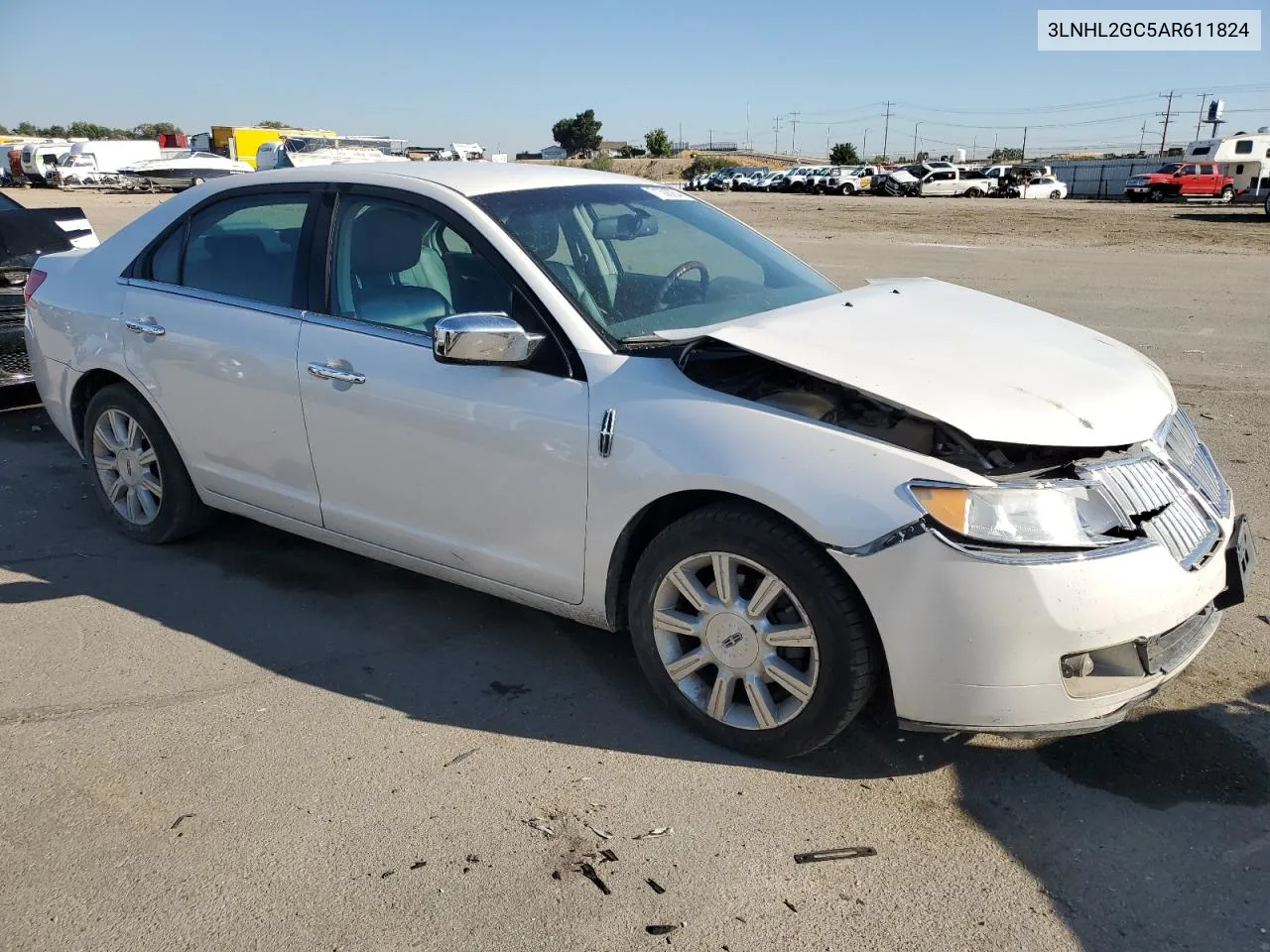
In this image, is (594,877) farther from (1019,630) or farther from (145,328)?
(145,328)

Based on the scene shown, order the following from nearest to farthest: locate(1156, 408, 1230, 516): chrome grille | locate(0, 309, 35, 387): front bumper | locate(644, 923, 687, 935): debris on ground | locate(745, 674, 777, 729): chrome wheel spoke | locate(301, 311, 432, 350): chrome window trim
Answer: locate(644, 923, 687, 935): debris on ground
locate(745, 674, 777, 729): chrome wheel spoke
locate(1156, 408, 1230, 516): chrome grille
locate(301, 311, 432, 350): chrome window trim
locate(0, 309, 35, 387): front bumper

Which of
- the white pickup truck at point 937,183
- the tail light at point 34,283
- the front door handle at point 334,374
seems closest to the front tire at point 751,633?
the front door handle at point 334,374

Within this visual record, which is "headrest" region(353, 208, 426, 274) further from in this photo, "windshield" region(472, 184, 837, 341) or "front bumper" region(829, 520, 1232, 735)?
"front bumper" region(829, 520, 1232, 735)

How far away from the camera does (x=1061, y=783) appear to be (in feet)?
9.94

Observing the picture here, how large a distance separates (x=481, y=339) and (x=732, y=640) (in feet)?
3.97

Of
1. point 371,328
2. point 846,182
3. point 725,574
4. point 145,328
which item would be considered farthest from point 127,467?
point 846,182

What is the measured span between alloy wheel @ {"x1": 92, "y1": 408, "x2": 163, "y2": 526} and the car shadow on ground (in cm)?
18

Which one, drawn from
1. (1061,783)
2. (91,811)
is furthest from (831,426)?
(91,811)

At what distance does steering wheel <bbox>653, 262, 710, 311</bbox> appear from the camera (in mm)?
3709

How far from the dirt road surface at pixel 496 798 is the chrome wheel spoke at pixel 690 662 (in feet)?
0.71

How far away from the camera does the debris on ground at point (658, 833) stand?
9.25 ft

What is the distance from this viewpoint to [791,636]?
2.96m

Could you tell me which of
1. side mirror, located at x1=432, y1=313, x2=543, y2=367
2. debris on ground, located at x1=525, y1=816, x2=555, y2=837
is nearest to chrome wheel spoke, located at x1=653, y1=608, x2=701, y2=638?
debris on ground, located at x1=525, y1=816, x2=555, y2=837

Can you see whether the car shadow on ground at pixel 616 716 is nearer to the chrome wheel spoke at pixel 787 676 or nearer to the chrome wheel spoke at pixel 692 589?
the chrome wheel spoke at pixel 787 676
